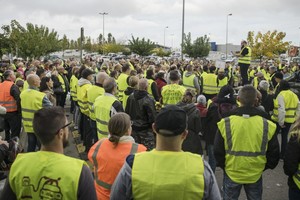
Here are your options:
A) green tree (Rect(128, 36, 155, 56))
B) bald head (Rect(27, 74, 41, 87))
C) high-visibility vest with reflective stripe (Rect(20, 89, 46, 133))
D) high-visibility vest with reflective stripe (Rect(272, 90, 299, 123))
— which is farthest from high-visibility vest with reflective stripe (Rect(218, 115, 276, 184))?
green tree (Rect(128, 36, 155, 56))

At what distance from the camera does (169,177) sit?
7.25 feet

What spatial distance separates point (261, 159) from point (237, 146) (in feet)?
1.12

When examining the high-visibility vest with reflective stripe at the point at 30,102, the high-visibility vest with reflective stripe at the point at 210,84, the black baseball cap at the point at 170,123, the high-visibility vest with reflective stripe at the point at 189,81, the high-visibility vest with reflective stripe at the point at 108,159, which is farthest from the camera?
the high-visibility vest with reflective stripe at the point at 210,84

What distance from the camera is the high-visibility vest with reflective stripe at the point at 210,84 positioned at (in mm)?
11539

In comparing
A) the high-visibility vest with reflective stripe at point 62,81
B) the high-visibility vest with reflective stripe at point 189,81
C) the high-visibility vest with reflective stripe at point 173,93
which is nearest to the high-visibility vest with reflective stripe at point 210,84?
the high-visibility vest with reflective stripe at point 189,81

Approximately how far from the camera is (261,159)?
3.93m

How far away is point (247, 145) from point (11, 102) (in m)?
5.81

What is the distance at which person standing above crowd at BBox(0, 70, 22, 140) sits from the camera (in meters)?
7.50

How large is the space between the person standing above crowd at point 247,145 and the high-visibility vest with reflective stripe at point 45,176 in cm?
219

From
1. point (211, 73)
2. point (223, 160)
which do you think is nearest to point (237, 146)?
point (223, 160)

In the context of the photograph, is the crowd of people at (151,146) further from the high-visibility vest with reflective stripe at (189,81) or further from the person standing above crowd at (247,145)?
the high-visibility vest with reflective stripe at (189,81)

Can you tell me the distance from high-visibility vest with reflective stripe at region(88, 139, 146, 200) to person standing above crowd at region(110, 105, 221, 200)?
2.67 feet

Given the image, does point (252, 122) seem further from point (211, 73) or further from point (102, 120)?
point (211, 73)

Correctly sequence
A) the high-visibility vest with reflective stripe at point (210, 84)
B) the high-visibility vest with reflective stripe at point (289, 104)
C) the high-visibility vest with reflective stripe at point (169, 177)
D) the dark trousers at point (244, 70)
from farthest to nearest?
the dark trousers at point (244, 70), the high-visibility vest with reflective stripe at point (210, 84), the high-visibility vest with reflective stripe at point (289, 104), the high-visibility vest with reflective stripe at point (169, 177)
